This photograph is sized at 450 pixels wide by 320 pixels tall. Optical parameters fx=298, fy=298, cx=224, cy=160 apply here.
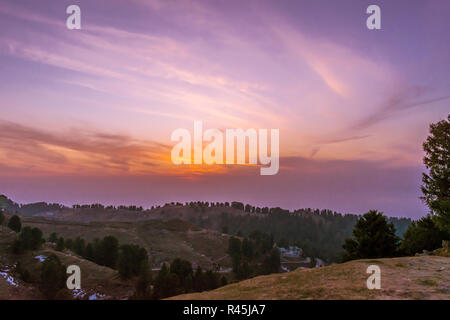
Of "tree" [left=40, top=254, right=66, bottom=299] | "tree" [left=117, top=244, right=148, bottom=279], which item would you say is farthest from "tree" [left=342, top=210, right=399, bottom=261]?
"tree" [left=117, top=244, right=148, bottom=279]

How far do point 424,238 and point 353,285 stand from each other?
3632cm

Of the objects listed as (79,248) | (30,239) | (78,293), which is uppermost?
(30,239)

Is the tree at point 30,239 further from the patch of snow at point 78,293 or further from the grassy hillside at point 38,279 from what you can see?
the patch of snow at point 78,293

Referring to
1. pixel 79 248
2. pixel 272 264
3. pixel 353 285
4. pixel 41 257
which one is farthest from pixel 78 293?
pixel 272 264

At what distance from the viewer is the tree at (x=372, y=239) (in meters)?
38.0

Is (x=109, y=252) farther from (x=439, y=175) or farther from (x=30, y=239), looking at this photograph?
(x=439, y=175)

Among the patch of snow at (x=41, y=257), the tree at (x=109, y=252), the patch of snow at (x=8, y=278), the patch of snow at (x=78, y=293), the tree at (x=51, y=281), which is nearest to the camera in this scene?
the tree at (x=51, y=281)

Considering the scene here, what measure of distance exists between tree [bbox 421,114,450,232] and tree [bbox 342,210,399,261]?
5.59 m

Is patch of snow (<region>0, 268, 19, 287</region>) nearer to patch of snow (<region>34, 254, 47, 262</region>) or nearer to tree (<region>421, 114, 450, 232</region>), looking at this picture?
patch of snow (<region>34, 254, 47, 262</region>)

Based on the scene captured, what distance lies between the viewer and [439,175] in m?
37.3

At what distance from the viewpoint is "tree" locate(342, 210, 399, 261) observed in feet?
125

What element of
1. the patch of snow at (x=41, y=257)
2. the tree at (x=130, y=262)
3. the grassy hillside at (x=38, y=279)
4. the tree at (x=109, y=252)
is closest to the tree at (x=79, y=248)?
the tree at (x=109, y=252)

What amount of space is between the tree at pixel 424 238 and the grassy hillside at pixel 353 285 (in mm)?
24861
